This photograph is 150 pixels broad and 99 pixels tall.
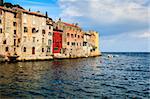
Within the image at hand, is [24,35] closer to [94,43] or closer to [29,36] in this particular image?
[29,36]

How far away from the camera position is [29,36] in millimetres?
75875

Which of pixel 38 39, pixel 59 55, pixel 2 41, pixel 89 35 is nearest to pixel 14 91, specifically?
pixel 2 41

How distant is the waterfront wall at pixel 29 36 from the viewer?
67.7 meters

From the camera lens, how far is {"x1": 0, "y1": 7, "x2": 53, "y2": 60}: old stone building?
2655 inches

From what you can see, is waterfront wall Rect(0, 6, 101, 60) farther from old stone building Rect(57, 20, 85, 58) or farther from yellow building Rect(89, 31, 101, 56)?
yellow building Rect(89, 31, 101, 56)

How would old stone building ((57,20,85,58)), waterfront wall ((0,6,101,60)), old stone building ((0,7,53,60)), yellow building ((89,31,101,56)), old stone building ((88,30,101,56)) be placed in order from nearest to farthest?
old stone building ((0,7,53,60)), waterfront wall ((0,6,101,60)), old stone building ((57,20,85,58)), old stone building ((88,30,101,56)), yellow building ((89,31,101,56))

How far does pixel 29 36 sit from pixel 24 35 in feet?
6.75

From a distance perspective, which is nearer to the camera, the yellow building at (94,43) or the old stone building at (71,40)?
the old stone building at (71,40)

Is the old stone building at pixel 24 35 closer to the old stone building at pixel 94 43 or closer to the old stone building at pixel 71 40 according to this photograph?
the old stone building at pixel 71 40

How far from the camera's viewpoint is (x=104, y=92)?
25.3 meters

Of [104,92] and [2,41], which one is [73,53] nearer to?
[2,41]

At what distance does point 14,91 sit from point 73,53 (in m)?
78.6

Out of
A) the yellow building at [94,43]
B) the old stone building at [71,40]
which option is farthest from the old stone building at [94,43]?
A: the old stone building at [71,40]

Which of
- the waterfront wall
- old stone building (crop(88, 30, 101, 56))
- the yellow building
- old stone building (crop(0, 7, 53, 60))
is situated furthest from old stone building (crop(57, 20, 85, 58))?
the yellow building
